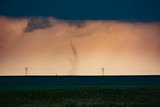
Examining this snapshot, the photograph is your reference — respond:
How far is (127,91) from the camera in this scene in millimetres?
67750

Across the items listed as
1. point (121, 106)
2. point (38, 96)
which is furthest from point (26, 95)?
point (121, 106)

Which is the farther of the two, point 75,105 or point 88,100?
point 88,100

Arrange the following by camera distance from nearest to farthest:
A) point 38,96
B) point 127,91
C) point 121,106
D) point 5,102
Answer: point 121,106 → point 5,102 → point 38,96 → point 127,91

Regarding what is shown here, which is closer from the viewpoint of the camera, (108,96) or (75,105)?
(75,105)

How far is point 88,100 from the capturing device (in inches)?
2320

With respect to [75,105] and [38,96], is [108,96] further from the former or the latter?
[75,105]

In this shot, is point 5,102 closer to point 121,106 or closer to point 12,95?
point 12,95

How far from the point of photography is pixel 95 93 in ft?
219

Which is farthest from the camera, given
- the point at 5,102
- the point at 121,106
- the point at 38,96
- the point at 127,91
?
the point at 127,91

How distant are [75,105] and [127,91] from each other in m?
18.7

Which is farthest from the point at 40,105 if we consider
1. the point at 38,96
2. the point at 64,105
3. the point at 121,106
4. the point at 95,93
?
the point at 95,93

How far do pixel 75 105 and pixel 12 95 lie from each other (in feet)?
49.4

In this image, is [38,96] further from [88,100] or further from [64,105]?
[64,105]

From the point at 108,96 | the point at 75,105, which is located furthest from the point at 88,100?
the point at 75,105
